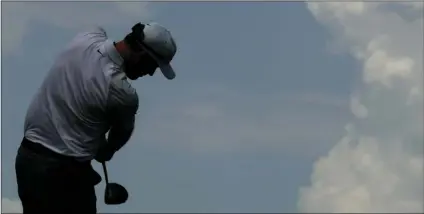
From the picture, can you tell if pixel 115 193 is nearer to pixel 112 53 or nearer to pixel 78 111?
pixel 78 111

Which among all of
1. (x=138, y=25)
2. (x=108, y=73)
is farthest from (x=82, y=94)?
(x=138, y=25)

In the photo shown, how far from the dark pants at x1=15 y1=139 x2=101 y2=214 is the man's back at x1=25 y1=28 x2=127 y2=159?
0.26ft

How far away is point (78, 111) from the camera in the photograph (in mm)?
6316

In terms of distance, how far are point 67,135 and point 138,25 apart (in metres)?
0.93

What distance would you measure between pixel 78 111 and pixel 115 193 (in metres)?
0.80

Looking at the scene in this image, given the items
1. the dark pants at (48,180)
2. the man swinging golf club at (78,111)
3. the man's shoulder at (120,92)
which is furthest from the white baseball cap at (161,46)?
the dark pants at (48,180)

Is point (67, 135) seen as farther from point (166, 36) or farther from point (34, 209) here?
point (166, 36)

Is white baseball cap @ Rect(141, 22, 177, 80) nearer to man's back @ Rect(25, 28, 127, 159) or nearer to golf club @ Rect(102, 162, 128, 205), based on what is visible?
man's back @ Rect(25, 28, 127, 159)

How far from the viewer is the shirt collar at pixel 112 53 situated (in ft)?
20.6

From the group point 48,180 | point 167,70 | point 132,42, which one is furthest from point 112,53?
point 48,180

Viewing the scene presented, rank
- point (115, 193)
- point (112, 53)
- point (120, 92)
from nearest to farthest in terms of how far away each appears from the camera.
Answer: point (120, 92) → point (112, 53) → point (115, 193)

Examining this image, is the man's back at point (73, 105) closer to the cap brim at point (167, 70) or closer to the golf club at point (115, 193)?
the cap brim at point (167, 70)

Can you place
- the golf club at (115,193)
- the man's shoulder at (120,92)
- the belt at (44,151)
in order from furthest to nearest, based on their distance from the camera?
the golf club at (115,193), the belt at (44,151), the man's shoulder at (120,92)

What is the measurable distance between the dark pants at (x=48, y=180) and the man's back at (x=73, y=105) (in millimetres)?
78
